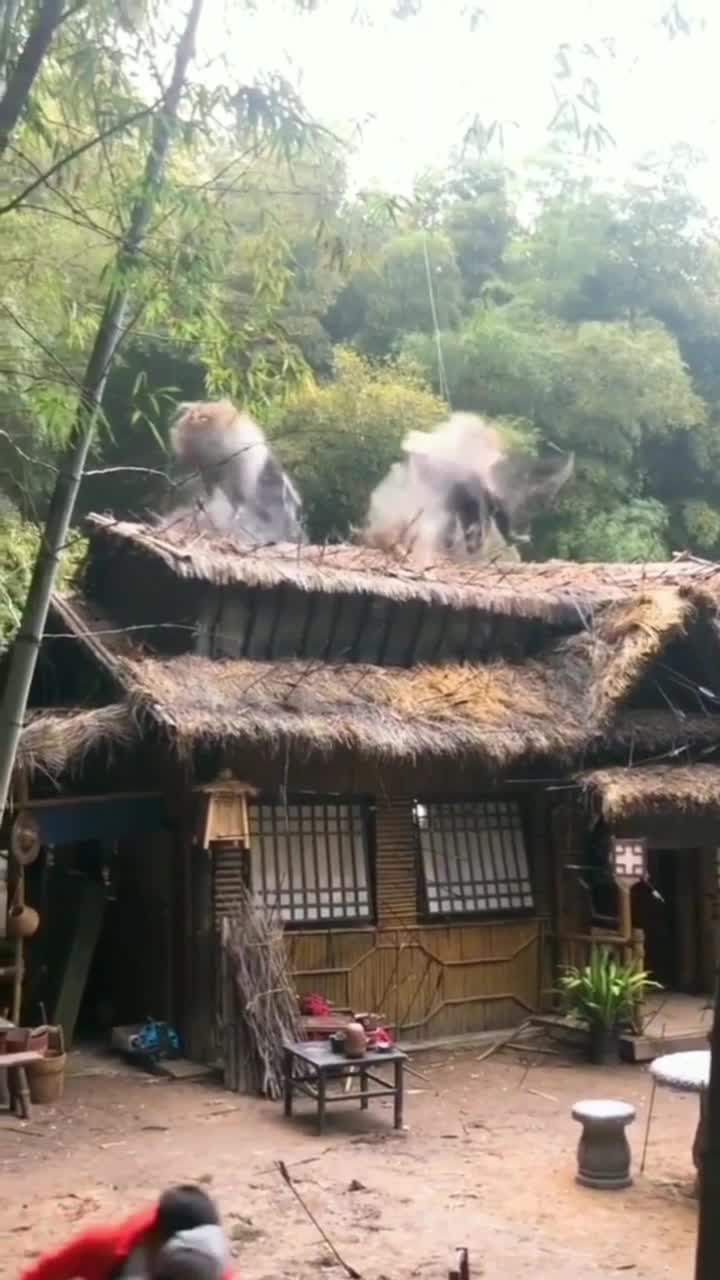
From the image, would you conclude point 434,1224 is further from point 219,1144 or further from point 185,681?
point 185,681

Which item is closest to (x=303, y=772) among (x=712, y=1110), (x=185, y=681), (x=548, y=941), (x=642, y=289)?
(x=185, y=681)

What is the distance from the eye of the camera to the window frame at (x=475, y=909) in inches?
432

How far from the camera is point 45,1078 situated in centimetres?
887

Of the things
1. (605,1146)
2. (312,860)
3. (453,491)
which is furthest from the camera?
(453,491)

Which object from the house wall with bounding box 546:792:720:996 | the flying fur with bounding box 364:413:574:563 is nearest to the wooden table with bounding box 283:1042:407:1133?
the house wall with bounding box 546:792:720:996

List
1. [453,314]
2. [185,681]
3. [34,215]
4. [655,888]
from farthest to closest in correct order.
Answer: [453,314] → [655,888] → [185,681] → [34,215]

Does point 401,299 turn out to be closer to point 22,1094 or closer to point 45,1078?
point 45,1078

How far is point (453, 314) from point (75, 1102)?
15.3 meters

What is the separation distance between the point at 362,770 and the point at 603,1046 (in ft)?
9.47

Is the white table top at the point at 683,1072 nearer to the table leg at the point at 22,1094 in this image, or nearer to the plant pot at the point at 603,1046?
the plant pot at the point at 603,1046

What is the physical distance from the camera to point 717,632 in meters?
11.6

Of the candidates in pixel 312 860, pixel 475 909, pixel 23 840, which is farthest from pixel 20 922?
pixel 475 909

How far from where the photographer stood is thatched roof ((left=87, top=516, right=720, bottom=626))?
10.8 meters

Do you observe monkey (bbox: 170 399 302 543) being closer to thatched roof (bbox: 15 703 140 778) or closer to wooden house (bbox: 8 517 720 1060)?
wooden house (bbox: 8 517 720 1060)
